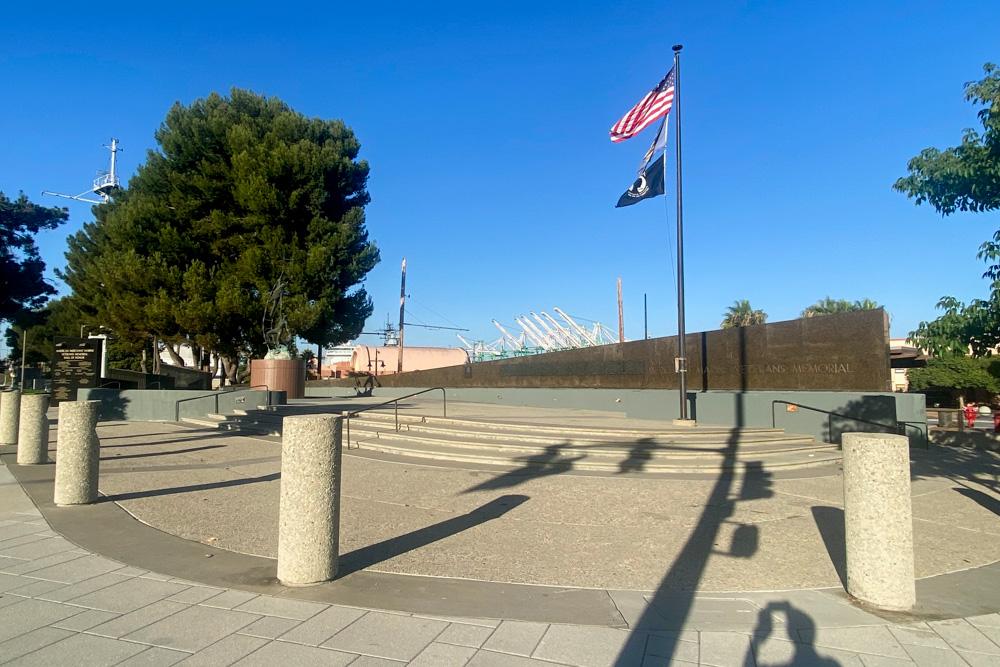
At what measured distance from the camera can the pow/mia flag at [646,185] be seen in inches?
612

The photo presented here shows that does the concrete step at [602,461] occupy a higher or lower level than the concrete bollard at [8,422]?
lower

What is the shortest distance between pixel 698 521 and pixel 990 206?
5586 millimetres

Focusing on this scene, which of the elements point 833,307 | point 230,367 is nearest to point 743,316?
point 833,307

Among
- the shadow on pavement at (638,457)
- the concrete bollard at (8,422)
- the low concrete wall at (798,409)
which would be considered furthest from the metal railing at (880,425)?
the concrete bollard at (8,422)

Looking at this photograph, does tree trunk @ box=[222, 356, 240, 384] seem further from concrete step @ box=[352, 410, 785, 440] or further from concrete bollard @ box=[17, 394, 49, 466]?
concrete bollard @ box=[17, 394, 49, 466]

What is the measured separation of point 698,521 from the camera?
6.77 m

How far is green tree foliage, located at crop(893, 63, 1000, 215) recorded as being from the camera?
25.3 ft

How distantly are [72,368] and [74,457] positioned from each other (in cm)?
1491

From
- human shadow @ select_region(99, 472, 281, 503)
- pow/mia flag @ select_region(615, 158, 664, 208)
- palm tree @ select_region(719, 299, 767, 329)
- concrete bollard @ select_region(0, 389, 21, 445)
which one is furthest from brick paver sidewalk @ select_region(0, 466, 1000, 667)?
palm tree @ select_region(719, 299, 767, 329)

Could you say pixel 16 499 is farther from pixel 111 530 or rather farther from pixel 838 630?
pixel 838 630

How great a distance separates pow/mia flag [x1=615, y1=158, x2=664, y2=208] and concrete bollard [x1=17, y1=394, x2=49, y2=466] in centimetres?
1288

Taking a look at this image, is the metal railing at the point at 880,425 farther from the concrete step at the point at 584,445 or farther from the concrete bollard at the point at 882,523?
the concrete bollard at the point at 882,523

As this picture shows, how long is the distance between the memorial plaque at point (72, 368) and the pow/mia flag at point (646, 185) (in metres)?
16.3

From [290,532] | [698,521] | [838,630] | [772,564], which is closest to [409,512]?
[290,532]
